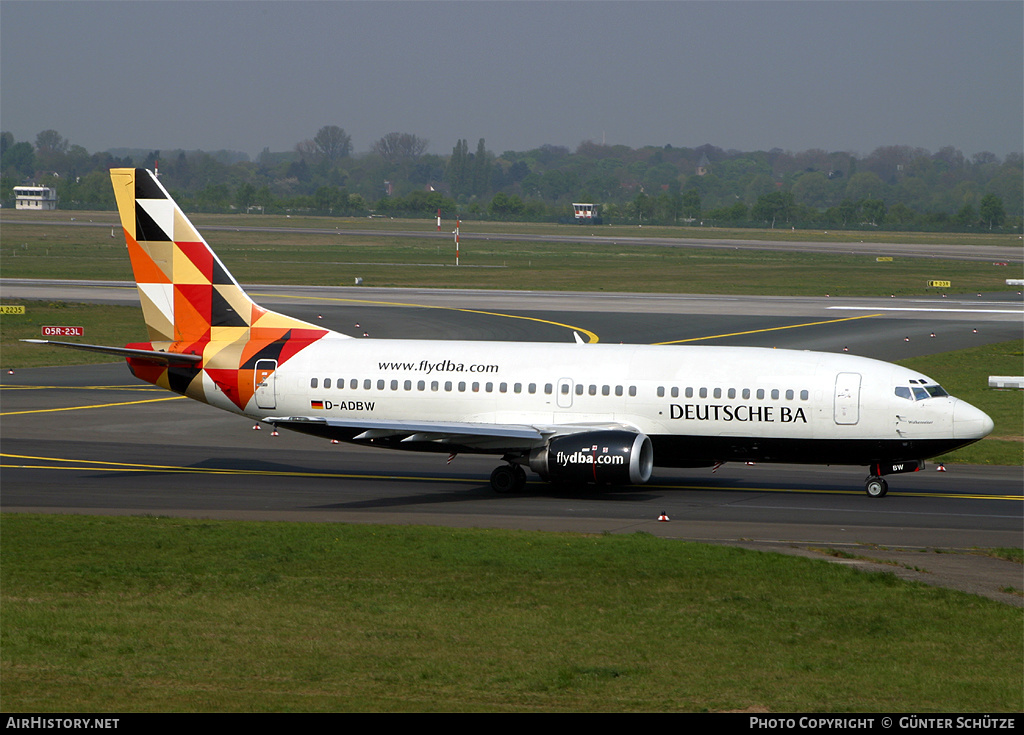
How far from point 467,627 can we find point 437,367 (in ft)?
54.3

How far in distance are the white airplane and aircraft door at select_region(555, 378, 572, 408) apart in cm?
6

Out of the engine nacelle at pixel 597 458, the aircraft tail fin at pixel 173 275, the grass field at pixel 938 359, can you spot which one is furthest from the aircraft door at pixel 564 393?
the grass field at pixel 938 359

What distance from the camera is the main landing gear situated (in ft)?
106

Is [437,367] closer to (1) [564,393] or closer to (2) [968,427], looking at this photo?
(1) [564,393]

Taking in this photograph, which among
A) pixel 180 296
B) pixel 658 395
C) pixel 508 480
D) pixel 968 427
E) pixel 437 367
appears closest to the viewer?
pixel 968 427

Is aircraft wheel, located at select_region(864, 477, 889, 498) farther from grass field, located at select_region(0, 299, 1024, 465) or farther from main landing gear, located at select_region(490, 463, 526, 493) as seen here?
main landing gear, located at select_region(490, 463, 526, 493)

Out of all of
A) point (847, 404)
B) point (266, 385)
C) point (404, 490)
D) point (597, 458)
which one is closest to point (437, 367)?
point (404, 490)

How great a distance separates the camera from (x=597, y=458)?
99.8ft

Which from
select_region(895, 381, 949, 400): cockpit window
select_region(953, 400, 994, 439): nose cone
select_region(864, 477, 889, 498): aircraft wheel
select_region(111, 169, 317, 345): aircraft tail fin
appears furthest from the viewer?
select_region(111, 169, 317, 345): aircraft tail fin

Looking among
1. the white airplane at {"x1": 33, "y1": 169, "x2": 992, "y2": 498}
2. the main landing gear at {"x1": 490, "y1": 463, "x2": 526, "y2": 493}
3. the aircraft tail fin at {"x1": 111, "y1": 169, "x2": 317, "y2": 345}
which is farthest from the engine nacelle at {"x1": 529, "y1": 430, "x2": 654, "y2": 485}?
the aircraft tail fin at {"x1": 111, "y1": 169, "x2": 317, "y2": 345}

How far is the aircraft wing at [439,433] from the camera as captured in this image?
3102 cm

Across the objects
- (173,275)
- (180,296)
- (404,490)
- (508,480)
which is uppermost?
(173,275)

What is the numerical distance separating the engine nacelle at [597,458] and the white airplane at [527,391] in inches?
1.6

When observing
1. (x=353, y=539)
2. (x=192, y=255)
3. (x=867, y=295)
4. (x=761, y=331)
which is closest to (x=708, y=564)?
(x=353, y=539)
